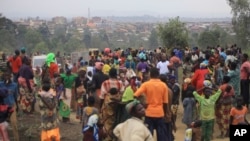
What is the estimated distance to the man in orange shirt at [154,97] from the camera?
758 centimetres

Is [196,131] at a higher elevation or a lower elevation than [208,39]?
higher

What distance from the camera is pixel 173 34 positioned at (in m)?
28.5

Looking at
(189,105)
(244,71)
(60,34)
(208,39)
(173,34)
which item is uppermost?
(244,71)

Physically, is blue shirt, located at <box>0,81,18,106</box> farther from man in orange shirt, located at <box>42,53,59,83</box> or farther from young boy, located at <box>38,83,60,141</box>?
man in orange shirt, located at <box>42,53,59,83</box>

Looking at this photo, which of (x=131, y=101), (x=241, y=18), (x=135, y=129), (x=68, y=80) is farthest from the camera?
(x=241, y=18)

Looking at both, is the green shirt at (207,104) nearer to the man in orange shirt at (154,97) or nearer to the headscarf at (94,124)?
the man in orange shirt at (154,97)

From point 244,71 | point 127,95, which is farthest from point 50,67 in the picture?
point 244,71

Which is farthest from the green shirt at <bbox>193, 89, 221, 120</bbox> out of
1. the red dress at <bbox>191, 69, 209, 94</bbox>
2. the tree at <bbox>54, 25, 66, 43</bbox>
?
the tree at <bbox>54, 25, 66, 43</bbox>

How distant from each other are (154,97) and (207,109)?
199cm

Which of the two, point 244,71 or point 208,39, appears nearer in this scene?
point 244,71

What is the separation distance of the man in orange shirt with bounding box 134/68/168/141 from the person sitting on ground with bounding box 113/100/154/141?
5.93 feet

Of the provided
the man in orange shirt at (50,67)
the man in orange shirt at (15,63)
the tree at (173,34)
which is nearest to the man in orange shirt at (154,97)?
the man in orange shirt at (50,67)

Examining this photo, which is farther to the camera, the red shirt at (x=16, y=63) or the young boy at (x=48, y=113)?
the red shirt at (x=16, y=63)

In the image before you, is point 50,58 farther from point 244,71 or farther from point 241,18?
point 241,18
